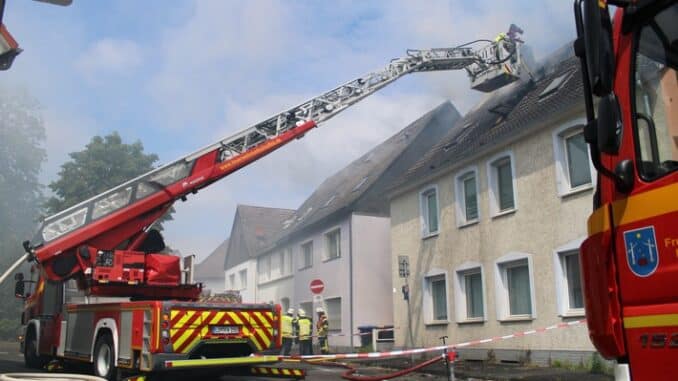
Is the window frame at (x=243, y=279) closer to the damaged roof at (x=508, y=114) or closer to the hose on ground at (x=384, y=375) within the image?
the damaged roof at (x=508, y=114)

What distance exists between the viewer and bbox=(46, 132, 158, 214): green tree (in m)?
39.6

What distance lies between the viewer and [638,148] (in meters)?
3.23

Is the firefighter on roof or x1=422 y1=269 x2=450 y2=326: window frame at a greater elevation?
x1=422 y1=269 x2=450 y2=326: window frame

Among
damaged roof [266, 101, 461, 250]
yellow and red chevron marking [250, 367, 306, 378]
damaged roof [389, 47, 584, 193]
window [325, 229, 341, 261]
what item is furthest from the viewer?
window [325, 229, 341, 261]

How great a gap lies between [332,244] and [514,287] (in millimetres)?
11307

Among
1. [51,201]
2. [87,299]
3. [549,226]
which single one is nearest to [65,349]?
[87,299]

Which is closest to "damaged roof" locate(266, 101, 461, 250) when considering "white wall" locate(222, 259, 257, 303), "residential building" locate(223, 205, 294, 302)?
"white wall" locate(222, 259, 257, 303)

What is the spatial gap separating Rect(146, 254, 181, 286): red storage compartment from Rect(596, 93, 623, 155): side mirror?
8711mm

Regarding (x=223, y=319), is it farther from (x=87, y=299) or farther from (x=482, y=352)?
(x=482, y=352)

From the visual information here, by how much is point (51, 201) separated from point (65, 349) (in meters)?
31.8

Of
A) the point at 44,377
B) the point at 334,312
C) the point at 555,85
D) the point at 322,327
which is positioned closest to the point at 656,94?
the point at 44,377

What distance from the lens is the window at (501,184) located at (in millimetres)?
14558

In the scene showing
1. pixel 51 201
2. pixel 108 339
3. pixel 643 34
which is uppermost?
pixel 51 201

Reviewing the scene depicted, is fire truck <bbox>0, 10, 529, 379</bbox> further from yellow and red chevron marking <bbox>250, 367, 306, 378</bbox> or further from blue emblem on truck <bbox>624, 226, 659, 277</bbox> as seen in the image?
blue emblem on truck <bbox>624, 226, 659, 277</bbox>
